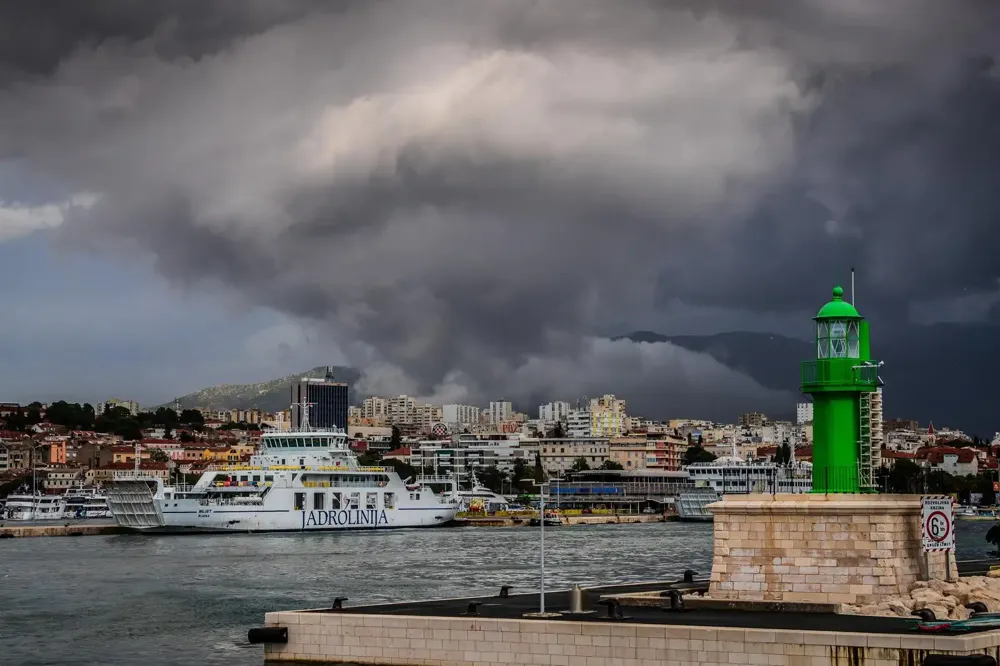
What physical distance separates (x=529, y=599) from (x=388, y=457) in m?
156

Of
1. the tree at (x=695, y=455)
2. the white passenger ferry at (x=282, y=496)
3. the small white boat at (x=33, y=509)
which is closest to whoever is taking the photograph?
the white passenger ferry at (x=282, y=496)

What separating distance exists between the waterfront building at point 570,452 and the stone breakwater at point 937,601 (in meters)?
151

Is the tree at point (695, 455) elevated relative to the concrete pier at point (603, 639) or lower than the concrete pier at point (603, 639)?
lower

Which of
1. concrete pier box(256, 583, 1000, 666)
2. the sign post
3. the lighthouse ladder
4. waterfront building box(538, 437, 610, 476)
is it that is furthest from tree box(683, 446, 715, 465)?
concrete pier box(256, 583, 1000, 666)

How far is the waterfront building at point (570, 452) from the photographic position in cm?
17012

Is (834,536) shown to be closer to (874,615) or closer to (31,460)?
(874,615)

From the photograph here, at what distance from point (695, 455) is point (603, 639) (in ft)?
552

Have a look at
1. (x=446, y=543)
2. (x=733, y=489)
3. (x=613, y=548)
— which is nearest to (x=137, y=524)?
(x=446, y=543)

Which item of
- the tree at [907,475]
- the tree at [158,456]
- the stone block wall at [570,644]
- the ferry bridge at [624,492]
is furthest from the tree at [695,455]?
the stone block wall at [570,644]

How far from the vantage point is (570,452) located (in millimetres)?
173000

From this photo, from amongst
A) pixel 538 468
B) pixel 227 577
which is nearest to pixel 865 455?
pixel 227 577

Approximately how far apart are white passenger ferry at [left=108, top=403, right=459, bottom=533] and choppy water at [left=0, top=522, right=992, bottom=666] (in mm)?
2179

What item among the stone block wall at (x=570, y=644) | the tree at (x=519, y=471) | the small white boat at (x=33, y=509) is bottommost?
the small white boat at (x=33, y=509)

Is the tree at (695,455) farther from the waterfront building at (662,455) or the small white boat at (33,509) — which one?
the small white boat at (33,509)
